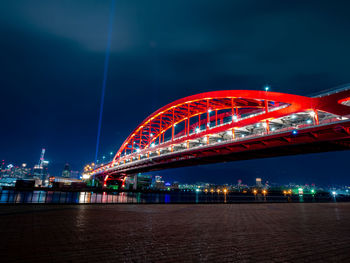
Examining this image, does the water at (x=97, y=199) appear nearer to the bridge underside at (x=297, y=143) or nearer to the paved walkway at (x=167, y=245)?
the bridge underside at (x=297, y=143)

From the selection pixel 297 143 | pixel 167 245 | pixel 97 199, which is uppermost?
pixel 297 143

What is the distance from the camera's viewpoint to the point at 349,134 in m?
18.2

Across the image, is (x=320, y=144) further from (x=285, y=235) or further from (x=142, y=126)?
(x=142, y=126)

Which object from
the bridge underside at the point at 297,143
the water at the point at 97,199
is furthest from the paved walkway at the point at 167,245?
the bridge underside at the point at 297,143

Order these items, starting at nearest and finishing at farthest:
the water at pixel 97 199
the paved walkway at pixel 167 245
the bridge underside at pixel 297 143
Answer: the paved walkway at pixel 167 245
the bridge underside at pixel 297 143
the water at pixel 97 199

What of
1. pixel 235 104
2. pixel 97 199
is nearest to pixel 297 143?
pixel 235 104

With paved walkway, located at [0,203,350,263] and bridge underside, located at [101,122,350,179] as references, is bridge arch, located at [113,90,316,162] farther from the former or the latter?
paved walkway, located at [0,203,350,263]

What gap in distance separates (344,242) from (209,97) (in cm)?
3321

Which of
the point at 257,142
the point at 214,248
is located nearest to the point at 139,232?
the point at 214,248

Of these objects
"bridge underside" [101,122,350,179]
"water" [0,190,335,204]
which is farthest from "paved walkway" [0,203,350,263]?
"bridge underside" [101,122,350,179]

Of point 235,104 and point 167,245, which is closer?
point 167,245

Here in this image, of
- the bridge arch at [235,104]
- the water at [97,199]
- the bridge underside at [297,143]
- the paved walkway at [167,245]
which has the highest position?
the bridge arch at [235,104]

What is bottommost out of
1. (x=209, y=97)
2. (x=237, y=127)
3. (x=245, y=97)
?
(x=237, y=127)

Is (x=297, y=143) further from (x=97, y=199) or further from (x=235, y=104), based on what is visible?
(x=97, y=199)
